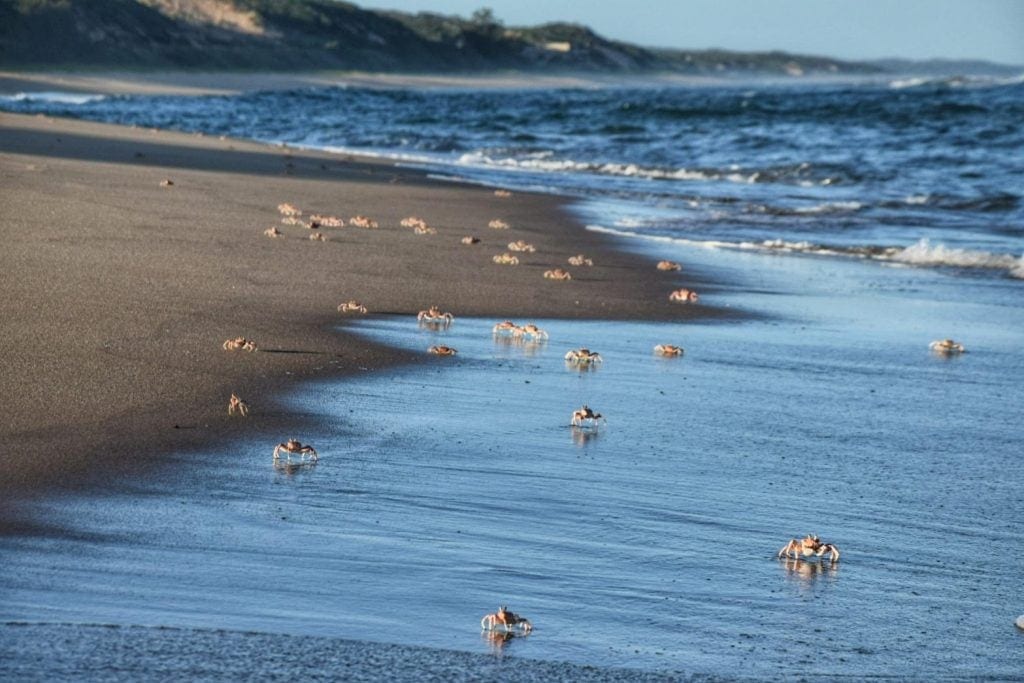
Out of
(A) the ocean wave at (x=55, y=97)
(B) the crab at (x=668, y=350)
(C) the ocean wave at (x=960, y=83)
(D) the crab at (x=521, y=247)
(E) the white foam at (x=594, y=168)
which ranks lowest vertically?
(B) the crab at (x=668, y=350)

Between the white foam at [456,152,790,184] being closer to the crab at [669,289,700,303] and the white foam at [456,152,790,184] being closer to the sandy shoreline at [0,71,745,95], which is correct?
the crab at [669,289,700,303]

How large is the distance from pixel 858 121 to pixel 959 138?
9.88m

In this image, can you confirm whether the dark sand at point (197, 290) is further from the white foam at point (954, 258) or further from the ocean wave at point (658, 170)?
the ocean wave at point (658, 170)

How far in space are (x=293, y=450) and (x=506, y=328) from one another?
11.5ft

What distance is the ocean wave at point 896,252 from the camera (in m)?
15.0

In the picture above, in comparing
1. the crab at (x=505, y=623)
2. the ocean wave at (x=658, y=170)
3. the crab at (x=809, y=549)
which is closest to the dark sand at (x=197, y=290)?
the crab at (x=505, y=623)

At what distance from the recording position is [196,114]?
4450cm

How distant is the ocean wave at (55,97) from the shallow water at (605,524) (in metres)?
39.6

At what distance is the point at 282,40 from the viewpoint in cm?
11369

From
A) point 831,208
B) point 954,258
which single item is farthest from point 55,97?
point 954,258

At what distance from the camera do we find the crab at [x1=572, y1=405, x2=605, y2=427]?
7.03m

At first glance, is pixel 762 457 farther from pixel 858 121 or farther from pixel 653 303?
pixel 858 121

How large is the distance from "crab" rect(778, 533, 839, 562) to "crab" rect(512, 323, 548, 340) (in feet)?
13.4

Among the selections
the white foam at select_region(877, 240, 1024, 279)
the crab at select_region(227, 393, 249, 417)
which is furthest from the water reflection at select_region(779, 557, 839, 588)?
the white foam at select_region(877, 240, 1024, 279)
